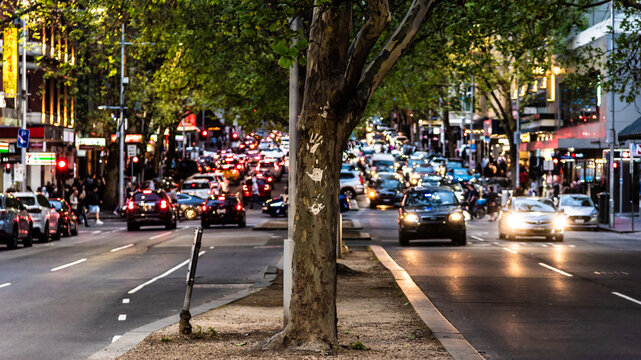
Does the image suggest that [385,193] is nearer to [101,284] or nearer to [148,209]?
[148,209]

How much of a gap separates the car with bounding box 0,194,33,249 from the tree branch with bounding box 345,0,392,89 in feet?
74.9

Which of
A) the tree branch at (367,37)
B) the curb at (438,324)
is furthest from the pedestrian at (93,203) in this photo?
the tree branch at (367,37)

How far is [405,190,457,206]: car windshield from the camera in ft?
113

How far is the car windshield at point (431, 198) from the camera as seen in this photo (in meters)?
34.5

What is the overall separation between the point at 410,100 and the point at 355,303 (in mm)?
21854

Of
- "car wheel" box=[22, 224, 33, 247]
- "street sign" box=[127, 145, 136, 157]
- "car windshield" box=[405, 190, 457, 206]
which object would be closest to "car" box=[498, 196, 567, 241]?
"car windshield" box=[405, 190, 457, 206]

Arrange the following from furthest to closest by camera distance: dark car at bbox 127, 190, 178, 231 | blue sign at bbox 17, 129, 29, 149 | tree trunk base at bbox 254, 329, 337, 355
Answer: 1. dark car at bbox 127, 190, 178, 231
2. blue sign at bbox 17, 129, 29, 149
3. tree trunk base at bbox 254, 329, 337, 355

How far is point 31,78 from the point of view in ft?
209

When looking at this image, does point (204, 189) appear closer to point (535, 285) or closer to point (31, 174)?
point (31, 174)

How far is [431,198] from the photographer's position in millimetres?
34719

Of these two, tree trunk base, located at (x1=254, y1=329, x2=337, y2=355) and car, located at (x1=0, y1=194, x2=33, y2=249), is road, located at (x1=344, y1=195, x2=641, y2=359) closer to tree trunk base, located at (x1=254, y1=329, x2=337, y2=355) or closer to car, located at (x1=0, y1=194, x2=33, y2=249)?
tree trunk base, located at (x1=254, y1=329, x2=337, y2=355)

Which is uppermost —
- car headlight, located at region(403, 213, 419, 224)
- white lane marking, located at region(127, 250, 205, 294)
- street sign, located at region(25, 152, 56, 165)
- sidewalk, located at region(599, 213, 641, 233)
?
street sign, located at region(25, 152, 56, 165)

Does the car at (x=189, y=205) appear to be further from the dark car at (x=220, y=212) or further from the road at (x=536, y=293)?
the road at (x=536, y=293)

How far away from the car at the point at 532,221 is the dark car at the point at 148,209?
48.0 feet
